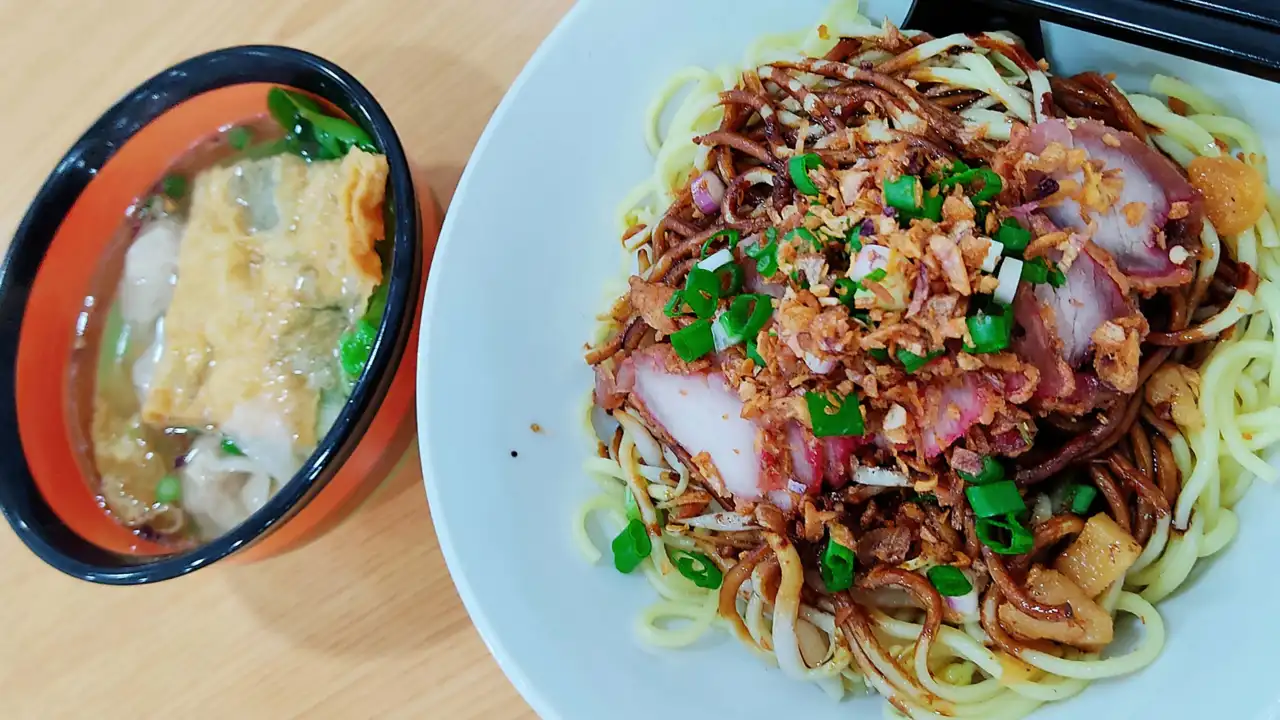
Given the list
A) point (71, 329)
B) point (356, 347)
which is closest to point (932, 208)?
point (356, 347)

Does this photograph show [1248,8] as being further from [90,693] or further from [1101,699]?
[90,693]

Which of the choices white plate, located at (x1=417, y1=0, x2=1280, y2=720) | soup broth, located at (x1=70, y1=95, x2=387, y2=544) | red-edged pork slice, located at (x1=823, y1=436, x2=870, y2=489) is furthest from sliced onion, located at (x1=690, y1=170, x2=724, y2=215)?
soup broth, located at (x1=70, y1=95, x2=387, y2=544)

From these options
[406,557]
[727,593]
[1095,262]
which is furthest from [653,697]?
[1095,262]

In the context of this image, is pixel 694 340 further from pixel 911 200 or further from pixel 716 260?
pixel 911 200

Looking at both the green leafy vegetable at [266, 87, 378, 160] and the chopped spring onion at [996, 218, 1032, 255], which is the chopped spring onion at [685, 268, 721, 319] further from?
the green leafy vegetable at [266, 87, 378, 160]

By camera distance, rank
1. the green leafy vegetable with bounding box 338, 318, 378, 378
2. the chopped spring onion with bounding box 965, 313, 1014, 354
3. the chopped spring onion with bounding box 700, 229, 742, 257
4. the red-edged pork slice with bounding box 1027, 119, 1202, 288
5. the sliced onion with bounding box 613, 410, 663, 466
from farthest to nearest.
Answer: the green leafy vegetable with bounding box 338, 318, 378, 378 < the sliced onion with bounding box 613, 410, 663, 466 < the chopped spring onion with bounding box 700, 229, 742, 257 < the red-edged pork slice with bounding box 1027, 119, 1202, 288 < the chopped spring onion with bounding box 965, 313, 1014, 354

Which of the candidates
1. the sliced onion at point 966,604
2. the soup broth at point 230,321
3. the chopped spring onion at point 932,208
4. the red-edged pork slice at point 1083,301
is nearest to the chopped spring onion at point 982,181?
the chopped spring onion at point 932,208

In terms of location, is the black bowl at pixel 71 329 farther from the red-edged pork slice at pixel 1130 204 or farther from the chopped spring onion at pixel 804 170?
the red-edged pork slice at pixel 1130 204

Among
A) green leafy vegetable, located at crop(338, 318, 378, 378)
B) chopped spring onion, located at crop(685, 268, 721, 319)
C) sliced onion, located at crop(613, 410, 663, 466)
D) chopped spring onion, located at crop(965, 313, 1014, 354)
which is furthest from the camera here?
green leafy vegetable, located at crop(338, 318, 378, 378)
